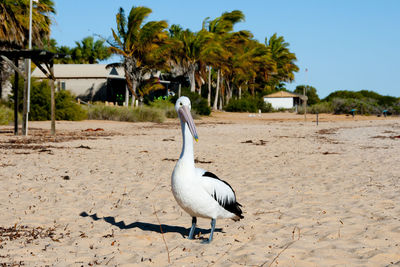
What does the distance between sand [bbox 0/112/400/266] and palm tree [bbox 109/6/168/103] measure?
2791 centimetres

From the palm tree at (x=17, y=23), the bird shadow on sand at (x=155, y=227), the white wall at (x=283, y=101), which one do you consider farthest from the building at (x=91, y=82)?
the bird shadow on sand at (x=155, y=227)

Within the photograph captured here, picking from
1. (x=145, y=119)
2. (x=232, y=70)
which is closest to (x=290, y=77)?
(x=232, y=70)

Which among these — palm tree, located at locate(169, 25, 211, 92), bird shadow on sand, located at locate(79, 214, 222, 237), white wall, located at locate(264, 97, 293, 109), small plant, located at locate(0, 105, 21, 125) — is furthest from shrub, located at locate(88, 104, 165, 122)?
white wall, located at locate(264, 97, 293, 109)

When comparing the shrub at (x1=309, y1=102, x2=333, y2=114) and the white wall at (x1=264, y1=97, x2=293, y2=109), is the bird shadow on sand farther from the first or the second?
the white wall at (x1=264, y1=97, x2=293, y2=109)

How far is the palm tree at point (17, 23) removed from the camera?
92.9 feet

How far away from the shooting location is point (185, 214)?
622 cm

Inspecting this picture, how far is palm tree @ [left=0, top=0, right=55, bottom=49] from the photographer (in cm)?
2831

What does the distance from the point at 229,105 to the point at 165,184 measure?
159ft

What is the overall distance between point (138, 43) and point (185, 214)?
112 feet

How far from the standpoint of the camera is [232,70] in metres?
56.6

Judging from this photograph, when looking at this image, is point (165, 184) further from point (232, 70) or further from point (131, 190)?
point (232, 70)

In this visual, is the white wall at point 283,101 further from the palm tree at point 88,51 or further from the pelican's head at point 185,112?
the pelican's head at point 185,112

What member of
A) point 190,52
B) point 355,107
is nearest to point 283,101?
point 355,107

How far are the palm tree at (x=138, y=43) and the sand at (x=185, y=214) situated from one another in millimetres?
27905
